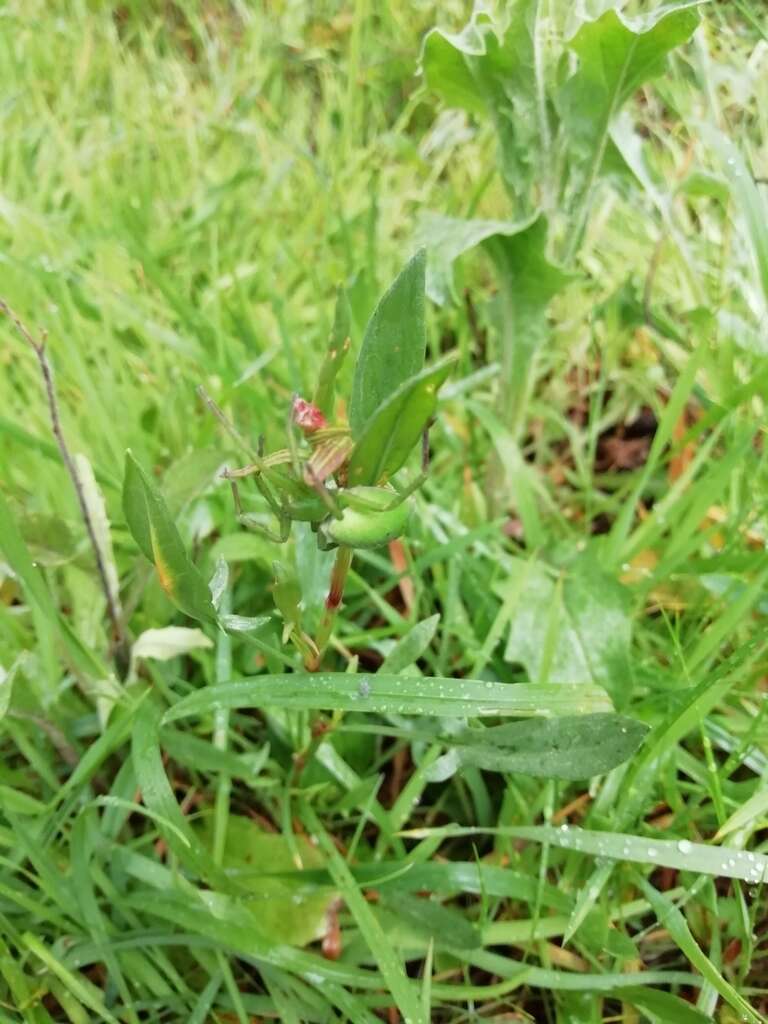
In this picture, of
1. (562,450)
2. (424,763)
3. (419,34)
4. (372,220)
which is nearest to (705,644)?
(424,763)

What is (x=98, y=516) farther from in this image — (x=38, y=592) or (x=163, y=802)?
(x=163, y=802)

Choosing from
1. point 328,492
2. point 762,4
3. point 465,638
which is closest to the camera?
point 328,492

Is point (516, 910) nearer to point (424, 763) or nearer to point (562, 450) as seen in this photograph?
point (424, 763)

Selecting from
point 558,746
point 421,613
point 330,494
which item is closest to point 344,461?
point 330,494

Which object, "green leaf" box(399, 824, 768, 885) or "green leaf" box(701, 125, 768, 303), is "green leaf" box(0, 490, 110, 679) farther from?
"green leaf" box(701, 125, 768, 303)

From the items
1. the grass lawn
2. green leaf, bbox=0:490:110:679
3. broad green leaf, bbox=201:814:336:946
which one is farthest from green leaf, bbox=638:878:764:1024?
green leaf, bbox=0:490:110:679

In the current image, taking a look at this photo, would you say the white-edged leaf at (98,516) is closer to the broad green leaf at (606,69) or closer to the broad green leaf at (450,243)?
the broad green leaf at (450,243)

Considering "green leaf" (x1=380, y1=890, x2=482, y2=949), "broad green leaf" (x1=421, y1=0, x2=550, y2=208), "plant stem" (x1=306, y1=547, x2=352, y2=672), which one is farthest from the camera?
"broad green leaf" (x1=421, y1=0, x2=550, y2=208)
